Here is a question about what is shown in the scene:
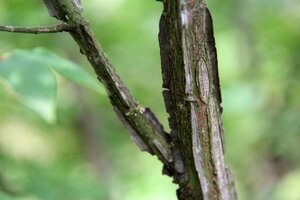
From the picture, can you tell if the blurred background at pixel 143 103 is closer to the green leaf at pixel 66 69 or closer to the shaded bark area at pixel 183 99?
the green leaf at pixel 66 69

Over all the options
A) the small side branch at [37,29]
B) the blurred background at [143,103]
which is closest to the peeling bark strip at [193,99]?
the small side branch at [37,29]

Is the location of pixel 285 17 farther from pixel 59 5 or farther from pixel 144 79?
pixel 59 5

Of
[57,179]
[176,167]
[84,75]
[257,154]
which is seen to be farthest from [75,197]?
[176,167]

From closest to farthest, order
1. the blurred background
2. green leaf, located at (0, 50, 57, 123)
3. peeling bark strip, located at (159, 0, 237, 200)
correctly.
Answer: peeling bark strip, located at (159, 0, 237, 200), green leaf, located at (0, 50, 57, 123), the blurred background

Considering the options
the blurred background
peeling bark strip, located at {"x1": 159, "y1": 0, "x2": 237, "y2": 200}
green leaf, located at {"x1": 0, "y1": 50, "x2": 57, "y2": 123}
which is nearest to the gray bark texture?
peeling bark strip, located at {"x1": 159, "y1": 0, "x2": 237, "y2": 200}

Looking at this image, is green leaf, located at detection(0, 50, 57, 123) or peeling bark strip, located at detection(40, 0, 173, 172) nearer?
peeling bark strip, located at detection(40, 0, 173, 172)

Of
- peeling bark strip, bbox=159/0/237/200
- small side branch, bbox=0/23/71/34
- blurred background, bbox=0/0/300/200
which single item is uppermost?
blurred background, bbox=0/0/300/200

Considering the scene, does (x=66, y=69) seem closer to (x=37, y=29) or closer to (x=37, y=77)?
(x=37, y=77)

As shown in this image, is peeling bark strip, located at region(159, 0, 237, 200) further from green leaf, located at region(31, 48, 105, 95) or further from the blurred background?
the blurred background
